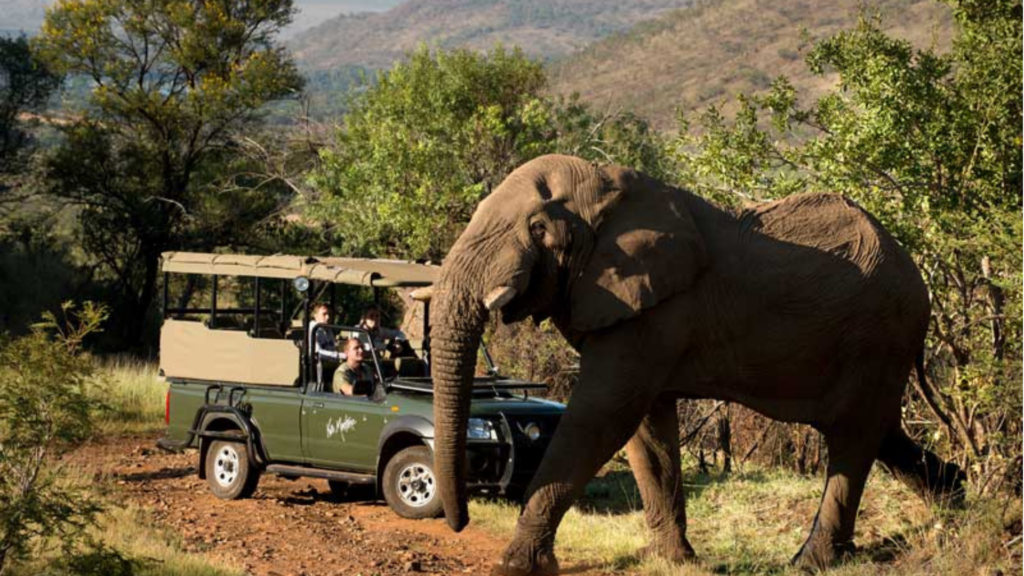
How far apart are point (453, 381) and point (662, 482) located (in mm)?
2192

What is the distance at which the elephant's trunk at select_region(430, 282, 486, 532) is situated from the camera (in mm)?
8922

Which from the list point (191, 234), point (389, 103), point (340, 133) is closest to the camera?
point (389, 103)

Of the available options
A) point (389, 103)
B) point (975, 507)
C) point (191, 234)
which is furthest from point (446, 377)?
point (191, 234)

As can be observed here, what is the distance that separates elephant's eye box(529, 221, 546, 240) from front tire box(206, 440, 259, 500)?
5700mm

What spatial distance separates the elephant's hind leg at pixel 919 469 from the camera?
10.5m

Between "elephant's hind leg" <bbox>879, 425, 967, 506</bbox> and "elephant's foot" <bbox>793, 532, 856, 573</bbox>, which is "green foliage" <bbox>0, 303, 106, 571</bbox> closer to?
"elephant's foot" <bbox>793, 532, 856, 573</bbox>

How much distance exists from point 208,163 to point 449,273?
21.6 m

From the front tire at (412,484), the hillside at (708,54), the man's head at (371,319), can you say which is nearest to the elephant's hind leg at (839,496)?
the front tire at (412,484)

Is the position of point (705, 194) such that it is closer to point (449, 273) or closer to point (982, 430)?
point (982, 430)

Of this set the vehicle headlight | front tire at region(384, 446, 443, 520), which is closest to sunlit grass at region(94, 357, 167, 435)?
front tire at region(384, 446, 443, 520)

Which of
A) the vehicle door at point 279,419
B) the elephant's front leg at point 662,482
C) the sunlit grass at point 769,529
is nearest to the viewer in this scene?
the sunlit grass at point 769,529

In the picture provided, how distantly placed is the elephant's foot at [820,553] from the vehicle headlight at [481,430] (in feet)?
11.1

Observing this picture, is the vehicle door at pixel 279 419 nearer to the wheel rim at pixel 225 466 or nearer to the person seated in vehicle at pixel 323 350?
the person seated in vehicle at pixel 323 350

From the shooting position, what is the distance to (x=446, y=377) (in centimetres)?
894
